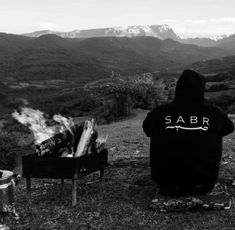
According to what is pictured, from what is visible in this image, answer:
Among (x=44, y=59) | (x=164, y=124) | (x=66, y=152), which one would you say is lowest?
(x=44, y=59)

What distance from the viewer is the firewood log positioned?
24.5 feet

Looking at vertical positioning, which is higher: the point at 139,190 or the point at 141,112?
the point at 139,190

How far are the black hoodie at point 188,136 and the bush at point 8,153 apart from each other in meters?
9.43

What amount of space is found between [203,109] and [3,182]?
3346mm

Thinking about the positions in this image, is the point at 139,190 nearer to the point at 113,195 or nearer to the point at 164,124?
the point at 113,195

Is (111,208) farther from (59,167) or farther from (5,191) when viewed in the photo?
(5,191)

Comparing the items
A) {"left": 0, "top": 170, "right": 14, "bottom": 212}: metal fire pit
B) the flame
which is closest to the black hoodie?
the flame

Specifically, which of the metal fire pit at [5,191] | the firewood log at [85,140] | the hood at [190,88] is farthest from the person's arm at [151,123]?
the metal fire pit at [5,191]

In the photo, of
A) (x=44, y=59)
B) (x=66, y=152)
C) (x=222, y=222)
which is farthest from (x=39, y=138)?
(x=44, y=59)

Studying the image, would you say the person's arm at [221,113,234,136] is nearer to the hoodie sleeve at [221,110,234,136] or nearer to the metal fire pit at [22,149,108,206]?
the hoodie sleeve at [221,110,234,136]

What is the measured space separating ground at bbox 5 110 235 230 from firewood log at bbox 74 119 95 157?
0.86 metres

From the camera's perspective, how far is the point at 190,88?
22.1 ft

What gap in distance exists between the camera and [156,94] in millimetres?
33938

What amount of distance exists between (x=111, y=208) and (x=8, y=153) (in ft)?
31.7
